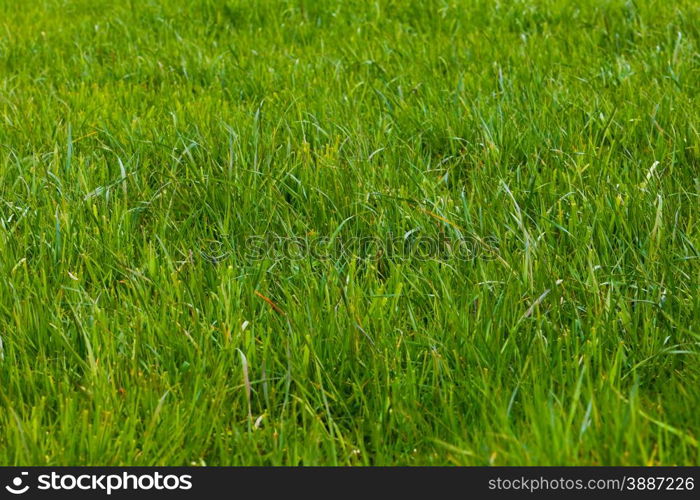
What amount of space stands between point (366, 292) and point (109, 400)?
699 millimetres

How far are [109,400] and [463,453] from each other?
2.39 feet

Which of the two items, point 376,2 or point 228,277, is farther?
point 376,2

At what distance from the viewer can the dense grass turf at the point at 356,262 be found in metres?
1.65

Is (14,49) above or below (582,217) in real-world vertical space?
above

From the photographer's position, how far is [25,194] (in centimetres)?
262

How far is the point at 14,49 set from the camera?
4.37m

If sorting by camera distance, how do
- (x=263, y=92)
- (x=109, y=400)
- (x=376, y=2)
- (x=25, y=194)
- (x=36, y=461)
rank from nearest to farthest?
(x=36, y=461)
(x=109, y=400)
(x=25, y=194)
(x=263, y=92)
(x=376, y=2)

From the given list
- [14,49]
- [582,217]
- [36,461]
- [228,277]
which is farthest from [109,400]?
[14,49]

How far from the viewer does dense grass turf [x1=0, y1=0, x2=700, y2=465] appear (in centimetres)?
165

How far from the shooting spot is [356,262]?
229 centimetres
